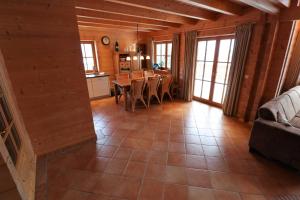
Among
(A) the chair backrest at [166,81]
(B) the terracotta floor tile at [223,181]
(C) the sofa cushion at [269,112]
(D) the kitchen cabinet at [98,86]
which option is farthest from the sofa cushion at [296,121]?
(D) the kitchen cabinet at [98,86]

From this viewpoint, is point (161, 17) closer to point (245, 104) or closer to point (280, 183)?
point (245, 104)

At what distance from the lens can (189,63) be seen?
4535 millimetres

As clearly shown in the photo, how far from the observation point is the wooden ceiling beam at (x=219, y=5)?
2336 millimetres

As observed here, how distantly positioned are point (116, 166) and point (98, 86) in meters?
3.62

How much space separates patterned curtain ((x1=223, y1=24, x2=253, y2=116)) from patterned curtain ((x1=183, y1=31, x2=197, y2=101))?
4.01ft

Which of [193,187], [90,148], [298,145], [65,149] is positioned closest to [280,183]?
[298,145]

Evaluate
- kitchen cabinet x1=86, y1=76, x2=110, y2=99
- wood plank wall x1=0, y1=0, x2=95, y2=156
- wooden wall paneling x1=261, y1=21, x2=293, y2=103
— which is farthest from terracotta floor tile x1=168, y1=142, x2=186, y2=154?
kitchen cabinet x1=86, y1=76, x2=110, y2=99

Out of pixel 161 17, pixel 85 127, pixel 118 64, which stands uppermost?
pixel 161 17

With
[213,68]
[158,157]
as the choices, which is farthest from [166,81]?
[158,157]

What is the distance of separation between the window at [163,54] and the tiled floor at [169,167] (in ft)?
10.6

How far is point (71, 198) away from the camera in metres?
1.65

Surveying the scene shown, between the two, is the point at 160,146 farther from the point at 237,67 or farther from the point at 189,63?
the point at 189,63

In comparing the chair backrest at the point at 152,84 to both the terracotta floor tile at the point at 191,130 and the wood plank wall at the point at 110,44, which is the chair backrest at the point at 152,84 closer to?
the terracotta floor tile at the point at 191,130

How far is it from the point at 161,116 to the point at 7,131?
9.59 feet
